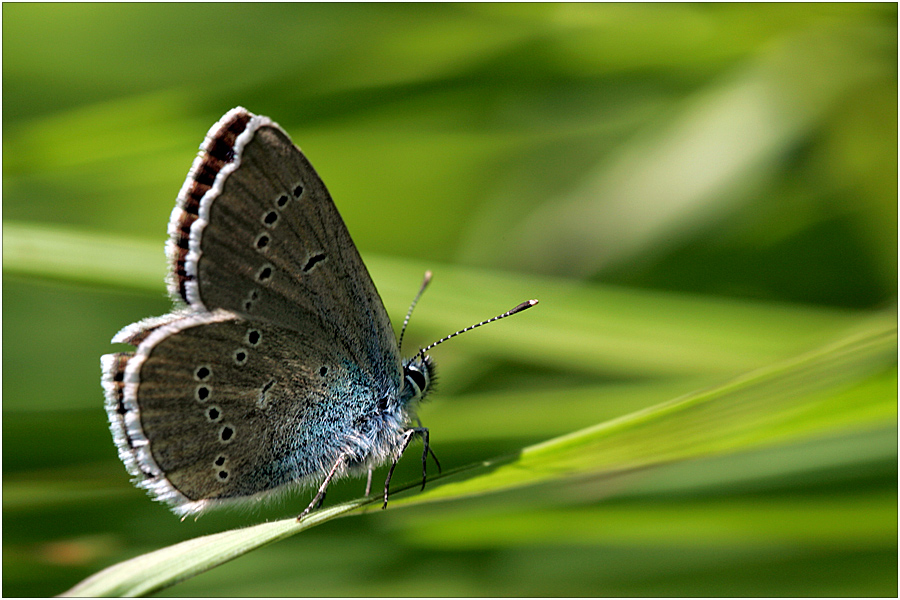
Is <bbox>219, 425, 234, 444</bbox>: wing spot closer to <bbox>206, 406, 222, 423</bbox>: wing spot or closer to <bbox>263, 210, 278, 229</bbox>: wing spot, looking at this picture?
<bbox>206, 406, 222, 423</bbox>: wing spot

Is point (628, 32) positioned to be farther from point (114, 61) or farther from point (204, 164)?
point (114, 61)

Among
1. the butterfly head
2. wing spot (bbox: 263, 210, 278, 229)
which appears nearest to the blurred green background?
the butterfly head

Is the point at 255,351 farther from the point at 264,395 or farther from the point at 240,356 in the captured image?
the point at 264,395

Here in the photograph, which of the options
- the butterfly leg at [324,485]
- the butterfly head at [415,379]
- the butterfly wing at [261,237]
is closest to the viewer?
the butterfly wing at [261,237]

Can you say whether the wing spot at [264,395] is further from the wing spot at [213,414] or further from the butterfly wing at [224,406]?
the wing spot at [213,414]

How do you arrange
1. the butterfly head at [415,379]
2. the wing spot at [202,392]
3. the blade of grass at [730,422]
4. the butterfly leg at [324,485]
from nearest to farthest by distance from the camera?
the blade of grass at [730,422] → the wing spot at [202,392] → the butterfly leg at [324,485] → the butterfly head at [415,379]

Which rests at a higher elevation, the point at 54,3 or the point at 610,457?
the point at 54,3

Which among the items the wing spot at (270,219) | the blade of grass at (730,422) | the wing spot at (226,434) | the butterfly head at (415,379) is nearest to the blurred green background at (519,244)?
the blade of grass at (730,422)

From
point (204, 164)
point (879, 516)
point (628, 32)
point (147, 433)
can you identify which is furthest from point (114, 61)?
point (879, 516)
